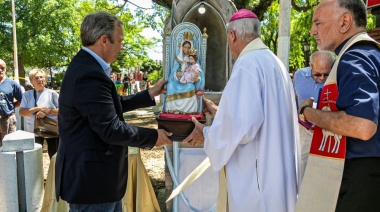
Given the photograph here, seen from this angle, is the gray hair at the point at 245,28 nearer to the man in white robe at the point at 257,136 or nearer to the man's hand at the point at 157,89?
the man in white robe at the point at 257,136

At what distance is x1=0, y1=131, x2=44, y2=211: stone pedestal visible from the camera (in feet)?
12.8

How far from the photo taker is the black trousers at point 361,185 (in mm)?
1862

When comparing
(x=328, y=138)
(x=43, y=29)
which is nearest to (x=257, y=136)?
(x=328, y=138)

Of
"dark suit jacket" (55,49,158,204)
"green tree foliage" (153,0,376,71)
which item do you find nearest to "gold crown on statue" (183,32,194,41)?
"dark suit jacket" (55,49,158,204)

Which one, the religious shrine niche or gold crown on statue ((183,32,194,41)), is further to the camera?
gold crown on statue ((183,32,194,41))

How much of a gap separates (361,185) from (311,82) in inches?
76.4

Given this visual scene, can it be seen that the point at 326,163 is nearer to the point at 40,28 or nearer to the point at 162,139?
the point at 162,139

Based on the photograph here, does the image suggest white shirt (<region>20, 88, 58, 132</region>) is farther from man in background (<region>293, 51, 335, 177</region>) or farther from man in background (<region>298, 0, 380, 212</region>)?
man in background (<region>298, 0, 380, 212</region>)

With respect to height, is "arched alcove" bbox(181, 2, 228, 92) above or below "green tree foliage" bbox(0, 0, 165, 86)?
below

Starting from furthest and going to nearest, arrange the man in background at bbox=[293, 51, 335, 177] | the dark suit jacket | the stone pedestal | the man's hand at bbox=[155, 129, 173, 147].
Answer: the stone pedestal, the man in background at bbox=[293, 51, 335, 177], the man's hand at bbox=[155, 129, 173, 147], the dark suit jacket

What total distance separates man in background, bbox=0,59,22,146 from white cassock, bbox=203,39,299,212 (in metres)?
4.39

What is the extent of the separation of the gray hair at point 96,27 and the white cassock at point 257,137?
893 millimetres

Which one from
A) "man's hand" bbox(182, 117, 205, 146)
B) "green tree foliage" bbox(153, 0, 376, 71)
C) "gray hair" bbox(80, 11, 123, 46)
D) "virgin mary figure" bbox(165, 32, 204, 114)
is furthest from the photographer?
"green tree foliage" bbox(153, 0, 376, 71)

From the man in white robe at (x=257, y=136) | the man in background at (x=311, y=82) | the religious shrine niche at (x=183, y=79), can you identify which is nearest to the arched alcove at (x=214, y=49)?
the religious shrine niche at (x=183, y=79)
